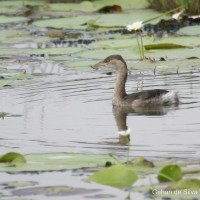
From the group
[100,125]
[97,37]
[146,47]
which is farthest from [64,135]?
[97,37]

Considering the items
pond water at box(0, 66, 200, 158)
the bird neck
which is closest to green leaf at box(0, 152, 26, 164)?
pond water at box(0, 66, 200, 158)

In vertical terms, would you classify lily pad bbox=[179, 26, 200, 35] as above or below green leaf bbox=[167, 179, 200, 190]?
above

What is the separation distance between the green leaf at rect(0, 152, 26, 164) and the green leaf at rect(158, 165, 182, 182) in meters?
1.29

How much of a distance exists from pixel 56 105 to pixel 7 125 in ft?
3.73

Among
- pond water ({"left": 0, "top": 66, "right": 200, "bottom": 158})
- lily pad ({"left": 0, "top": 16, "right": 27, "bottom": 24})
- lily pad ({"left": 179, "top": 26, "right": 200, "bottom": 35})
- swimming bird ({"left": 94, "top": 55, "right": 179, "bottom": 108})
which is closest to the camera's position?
pond water ({"left": 0, "top": 66, "right": 200, "bottom": 158})

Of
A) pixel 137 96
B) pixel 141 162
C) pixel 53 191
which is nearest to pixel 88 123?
pixel 137 96

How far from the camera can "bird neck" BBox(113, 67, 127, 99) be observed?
11.5 m

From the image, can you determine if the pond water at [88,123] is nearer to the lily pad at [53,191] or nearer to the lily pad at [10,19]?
the lily pad at [53,191]

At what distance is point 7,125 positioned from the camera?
10055 millimetres

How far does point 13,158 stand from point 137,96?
3.66 m

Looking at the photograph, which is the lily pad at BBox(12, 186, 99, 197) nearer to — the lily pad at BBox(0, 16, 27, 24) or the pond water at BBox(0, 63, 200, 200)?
the pond water at BBox(0, 63, 200, 200)

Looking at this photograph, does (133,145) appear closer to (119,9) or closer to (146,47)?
(146,47)

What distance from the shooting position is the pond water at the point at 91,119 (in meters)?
8.72

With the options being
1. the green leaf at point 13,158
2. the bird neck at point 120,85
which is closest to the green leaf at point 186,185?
the green leaf at point 13,158
